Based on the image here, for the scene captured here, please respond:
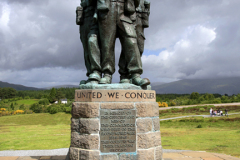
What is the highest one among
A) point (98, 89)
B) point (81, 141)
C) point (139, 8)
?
point (139, 8)

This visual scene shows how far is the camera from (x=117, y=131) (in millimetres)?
3844

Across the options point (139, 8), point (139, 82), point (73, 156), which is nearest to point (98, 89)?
point (139, 82)

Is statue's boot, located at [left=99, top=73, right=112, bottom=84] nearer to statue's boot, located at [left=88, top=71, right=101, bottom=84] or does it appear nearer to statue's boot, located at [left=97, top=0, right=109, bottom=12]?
statue's boot, located at [left=88, top=71, right=101, bottom=84]

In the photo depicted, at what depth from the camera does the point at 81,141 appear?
3785 millimetres

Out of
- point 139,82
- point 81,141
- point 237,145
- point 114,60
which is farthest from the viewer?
point 237,145

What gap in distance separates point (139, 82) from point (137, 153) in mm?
1379

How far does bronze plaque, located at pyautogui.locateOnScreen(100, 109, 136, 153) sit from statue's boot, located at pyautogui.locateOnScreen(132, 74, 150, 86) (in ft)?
2.23

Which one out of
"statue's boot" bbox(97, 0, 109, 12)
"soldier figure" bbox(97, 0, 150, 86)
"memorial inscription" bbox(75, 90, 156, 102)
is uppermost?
"statue's boot" bbox(97, 0, 109, 12)

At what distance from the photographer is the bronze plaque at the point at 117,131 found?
3.78m

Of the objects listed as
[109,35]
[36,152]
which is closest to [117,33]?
[109,35]

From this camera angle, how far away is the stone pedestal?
3.75 m

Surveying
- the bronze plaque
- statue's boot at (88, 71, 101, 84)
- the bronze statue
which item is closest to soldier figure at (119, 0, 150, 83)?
the bronze statue

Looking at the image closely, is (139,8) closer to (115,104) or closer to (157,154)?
(115,104)

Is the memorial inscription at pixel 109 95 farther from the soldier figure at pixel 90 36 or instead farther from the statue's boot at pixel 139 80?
the soldier figure at pixel 90 36
